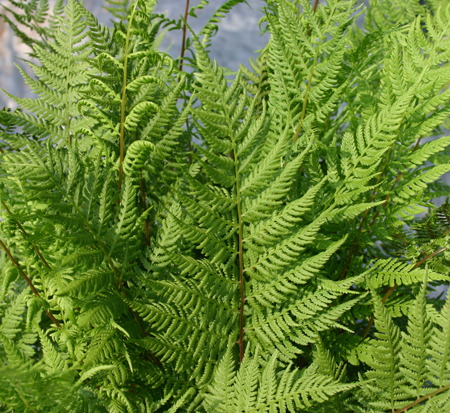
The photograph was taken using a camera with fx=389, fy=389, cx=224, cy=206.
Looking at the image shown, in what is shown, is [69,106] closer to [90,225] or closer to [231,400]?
[90,225]

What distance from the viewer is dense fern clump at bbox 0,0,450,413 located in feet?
0.83

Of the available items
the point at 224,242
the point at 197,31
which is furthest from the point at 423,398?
the point at 197,31

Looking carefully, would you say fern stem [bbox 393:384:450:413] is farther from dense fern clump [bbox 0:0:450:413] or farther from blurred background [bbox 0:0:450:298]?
blurred background [bbox 0:0:450:298]

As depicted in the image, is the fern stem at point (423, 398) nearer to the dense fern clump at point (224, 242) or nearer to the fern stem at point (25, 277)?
the dense fern clump at point (224, 242)

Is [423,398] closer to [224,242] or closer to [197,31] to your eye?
[224,242]

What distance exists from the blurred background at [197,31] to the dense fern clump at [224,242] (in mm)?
666

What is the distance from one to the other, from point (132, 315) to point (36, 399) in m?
0.10

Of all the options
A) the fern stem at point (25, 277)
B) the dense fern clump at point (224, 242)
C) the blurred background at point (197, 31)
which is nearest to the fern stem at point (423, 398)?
the dense fern clump at point (224, 242)

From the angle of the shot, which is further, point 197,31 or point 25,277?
point 197,31

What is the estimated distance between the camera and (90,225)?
0.90 feet

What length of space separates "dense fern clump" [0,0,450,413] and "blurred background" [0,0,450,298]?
666 millimetres

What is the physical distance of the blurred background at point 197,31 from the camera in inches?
38.7

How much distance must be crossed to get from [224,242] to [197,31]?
86 centimetres

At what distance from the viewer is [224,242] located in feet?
1.02
